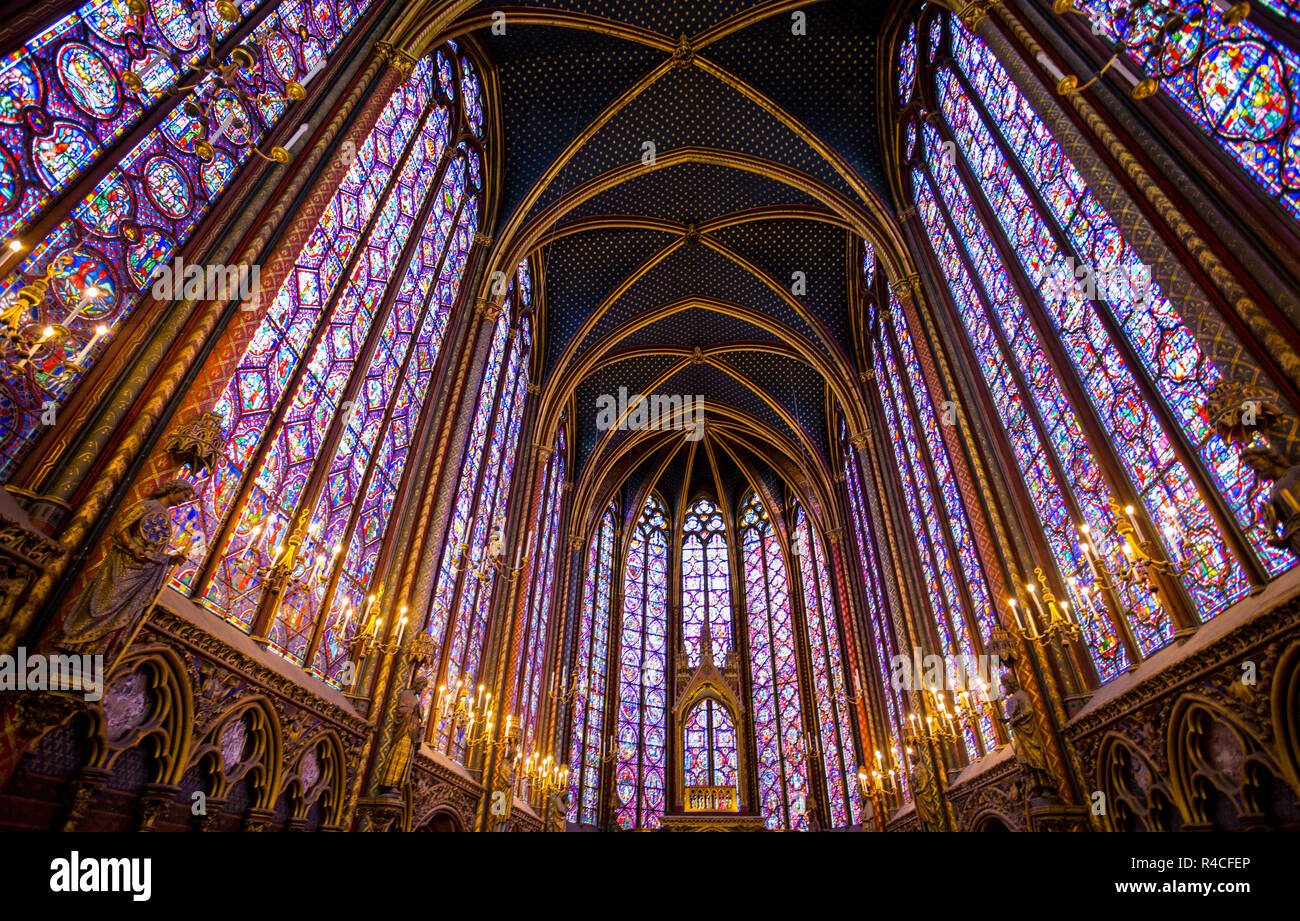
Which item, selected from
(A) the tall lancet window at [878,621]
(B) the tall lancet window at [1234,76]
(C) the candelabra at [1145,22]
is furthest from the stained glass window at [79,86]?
(A) the tall lancet window at [878,621]

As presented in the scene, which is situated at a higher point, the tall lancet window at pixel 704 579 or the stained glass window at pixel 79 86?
the tall lancet window at pixel 704 579

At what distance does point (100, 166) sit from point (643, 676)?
2357cm

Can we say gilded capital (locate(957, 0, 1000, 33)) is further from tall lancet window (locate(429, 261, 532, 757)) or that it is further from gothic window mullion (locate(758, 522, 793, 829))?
gothic window mullion (locate(758, 522, 793, 829))

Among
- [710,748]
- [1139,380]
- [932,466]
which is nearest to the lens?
[1139,380]

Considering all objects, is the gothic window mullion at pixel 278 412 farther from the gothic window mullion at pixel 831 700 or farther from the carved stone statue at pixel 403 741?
the gothic window mullion at pixel 831 700

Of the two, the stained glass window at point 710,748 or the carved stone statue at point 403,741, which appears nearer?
the carved stone statue at point 403,741

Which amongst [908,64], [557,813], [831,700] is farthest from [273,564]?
[831,700]

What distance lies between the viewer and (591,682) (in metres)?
24.9

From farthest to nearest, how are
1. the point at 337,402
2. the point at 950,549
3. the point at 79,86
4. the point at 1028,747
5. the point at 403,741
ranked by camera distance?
the point at 950,549
the point at 403,741
the point at 337,402
the point at 1028,747
the point at 79,86

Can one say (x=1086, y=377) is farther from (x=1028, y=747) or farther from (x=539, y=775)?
(x=539, y=775)

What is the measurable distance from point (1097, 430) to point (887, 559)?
352 inches

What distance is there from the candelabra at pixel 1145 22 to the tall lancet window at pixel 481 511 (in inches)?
435

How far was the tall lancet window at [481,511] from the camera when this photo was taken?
1346 cm

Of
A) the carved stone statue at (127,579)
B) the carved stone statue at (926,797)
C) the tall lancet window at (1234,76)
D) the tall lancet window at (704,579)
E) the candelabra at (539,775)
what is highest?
the tall lancet window at (704,579)
